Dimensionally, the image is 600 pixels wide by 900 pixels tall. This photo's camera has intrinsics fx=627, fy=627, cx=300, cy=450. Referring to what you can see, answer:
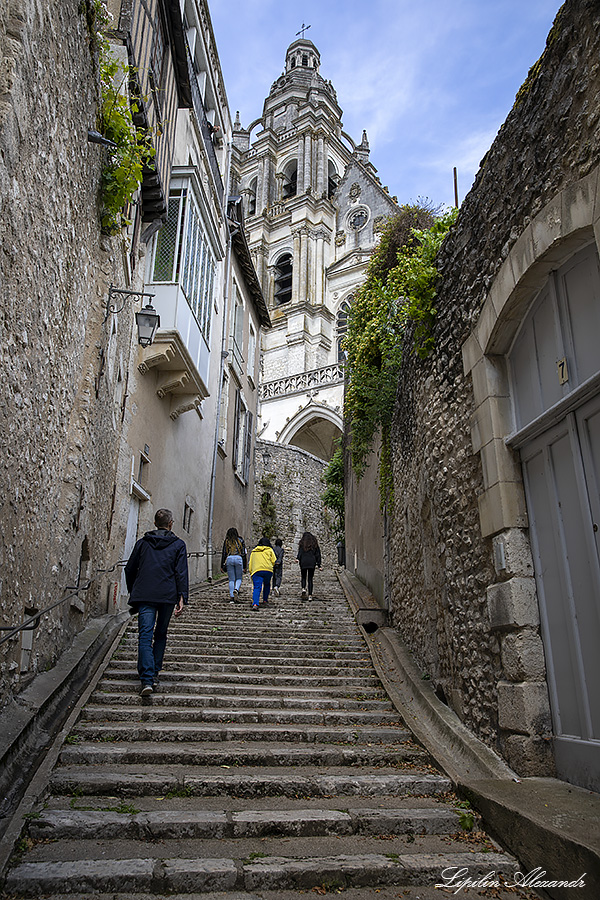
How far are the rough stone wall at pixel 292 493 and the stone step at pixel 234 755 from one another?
50.4ft

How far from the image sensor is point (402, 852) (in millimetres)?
2818

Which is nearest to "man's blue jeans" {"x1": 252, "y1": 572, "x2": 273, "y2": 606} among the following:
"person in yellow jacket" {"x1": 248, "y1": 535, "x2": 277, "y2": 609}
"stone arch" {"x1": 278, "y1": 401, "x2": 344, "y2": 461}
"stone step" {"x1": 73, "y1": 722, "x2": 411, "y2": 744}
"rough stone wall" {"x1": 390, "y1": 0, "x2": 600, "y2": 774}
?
"person in yellow jacket" {"x1": 248, "y1": 535, "x2": 277, "y2": 609}

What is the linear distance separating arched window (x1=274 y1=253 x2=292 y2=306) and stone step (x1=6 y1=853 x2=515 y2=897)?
119 feet

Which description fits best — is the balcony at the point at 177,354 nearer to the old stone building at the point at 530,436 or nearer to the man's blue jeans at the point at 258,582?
the man's blue jeans at the point at 258,582

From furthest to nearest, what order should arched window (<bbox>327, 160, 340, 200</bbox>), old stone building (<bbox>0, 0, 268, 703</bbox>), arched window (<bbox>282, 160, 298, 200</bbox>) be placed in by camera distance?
1. arched window (<bbox>282, 160, 298, 200</bbox>)
2. arched window (<bbox>327, 160, 340, 200</bbox>)
3. old stone building (<bbox>0, 0, 268, 703</bbox>)

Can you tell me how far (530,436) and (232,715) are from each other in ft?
9.09

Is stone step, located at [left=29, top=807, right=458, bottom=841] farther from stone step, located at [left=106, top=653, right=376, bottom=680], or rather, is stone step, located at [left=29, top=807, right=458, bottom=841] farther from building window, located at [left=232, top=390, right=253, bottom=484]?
building window, located at [left=232, top=390, right=253, bottom=484]

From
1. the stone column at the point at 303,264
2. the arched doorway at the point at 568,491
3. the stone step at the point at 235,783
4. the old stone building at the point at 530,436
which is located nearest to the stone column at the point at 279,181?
the stone column at the point at 303,264

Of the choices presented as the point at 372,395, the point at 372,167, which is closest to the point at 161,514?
the point at 372,395

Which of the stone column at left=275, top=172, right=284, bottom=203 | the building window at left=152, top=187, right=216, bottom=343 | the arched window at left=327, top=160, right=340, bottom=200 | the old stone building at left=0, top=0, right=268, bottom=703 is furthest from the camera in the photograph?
the stone column at left=275, top=172, right=284, bottom=203

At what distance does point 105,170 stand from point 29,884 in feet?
17.7

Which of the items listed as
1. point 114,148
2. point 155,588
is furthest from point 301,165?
point 155,588

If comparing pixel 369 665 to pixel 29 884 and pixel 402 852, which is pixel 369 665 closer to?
pixel 402 852

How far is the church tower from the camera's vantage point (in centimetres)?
2802
